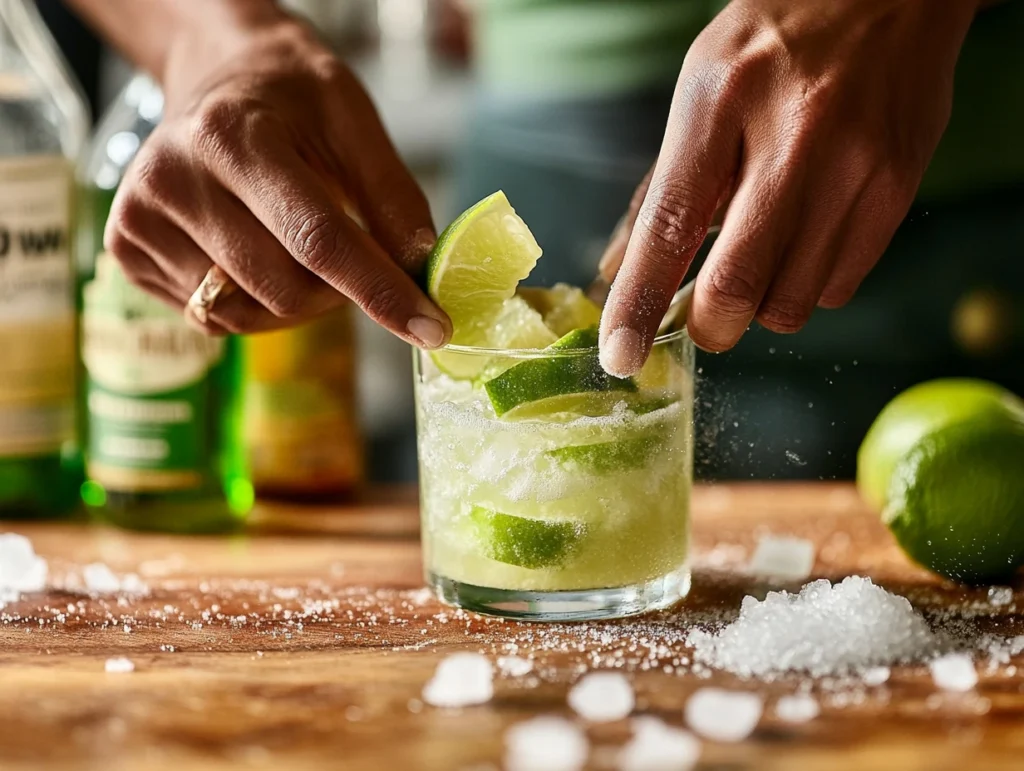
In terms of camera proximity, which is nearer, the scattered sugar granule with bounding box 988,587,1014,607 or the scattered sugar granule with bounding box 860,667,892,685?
the scattered sugar granule with bounding box 860,667,892,685

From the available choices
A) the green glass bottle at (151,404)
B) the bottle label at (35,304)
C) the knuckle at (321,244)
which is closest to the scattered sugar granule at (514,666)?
the knuckle at (321,244)

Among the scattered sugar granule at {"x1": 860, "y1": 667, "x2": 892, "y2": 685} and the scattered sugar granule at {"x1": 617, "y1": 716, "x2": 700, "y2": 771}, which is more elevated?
the scattered sugar granule at {"x1": 860, "y1": 667, "x2": 892, "y2": 685}

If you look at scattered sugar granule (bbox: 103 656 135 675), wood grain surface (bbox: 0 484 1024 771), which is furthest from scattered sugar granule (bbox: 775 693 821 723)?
scattered sugar granule (bbox: 103 656 135 675)

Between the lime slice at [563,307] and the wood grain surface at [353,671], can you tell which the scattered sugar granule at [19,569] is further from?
the lime slice at [563,307]

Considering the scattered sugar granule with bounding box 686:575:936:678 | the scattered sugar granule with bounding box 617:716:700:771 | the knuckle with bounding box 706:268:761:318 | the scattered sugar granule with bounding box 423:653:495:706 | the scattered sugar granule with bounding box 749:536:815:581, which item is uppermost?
the knuckle with bounding box 706:268:761:318

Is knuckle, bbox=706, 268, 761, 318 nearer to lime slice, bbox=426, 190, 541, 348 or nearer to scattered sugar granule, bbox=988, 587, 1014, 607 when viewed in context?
lime slice, bbox=426, 190, 541, 348
